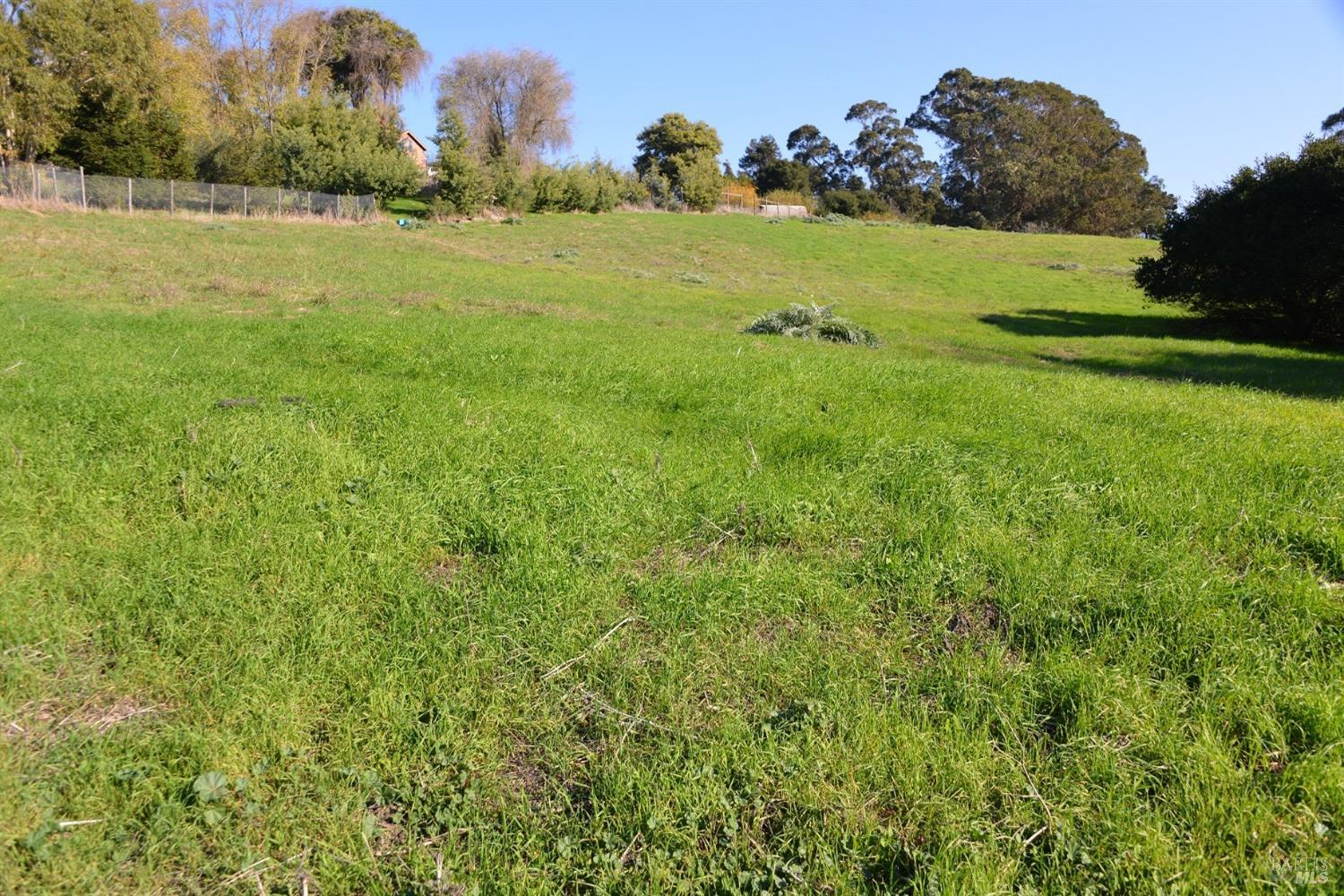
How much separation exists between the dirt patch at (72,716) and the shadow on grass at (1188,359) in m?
11.5

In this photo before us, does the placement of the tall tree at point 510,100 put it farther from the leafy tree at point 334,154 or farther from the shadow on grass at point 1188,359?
the shadow on grass at point 1188,359

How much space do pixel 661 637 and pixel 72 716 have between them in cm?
246

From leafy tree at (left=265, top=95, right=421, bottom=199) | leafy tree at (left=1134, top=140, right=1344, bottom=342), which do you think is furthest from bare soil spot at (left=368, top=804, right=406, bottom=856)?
leafy tree at (left=265, top=95, right=421, bottom=199)

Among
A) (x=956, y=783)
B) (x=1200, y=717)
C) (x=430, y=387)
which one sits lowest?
(x=956, y=783)

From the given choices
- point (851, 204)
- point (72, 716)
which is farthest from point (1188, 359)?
point (851, 204)

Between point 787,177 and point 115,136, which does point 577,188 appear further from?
point 787,177

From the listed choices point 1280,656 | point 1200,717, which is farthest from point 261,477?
point 1280,656

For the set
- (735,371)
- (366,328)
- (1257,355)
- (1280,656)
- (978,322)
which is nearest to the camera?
(1280,656)

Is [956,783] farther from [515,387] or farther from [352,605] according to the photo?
[515,387]

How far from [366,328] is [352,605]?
7.31 metres

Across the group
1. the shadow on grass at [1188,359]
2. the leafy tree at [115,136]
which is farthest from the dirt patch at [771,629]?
the leafy tree at [115,136]

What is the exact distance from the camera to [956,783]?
9.16 feet

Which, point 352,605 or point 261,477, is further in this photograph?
point 261,477

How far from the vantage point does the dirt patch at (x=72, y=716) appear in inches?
118
